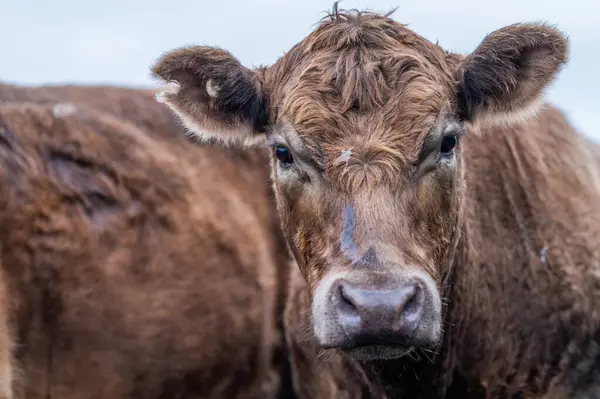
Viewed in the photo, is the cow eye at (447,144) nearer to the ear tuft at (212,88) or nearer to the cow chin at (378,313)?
the cow chin at (378,313)

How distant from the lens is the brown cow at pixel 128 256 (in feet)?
24.1

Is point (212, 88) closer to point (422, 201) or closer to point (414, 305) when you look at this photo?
point (422, 201)

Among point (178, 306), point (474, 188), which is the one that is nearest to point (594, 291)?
point (474, 188)

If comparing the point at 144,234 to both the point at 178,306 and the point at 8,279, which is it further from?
the point at 8,279

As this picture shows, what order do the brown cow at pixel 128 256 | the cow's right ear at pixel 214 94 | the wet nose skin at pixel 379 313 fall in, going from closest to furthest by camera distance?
the wet nose skin at pixel 379 313, the cow's right ear at pixel 214 94, the brown cow at pixel 128 256

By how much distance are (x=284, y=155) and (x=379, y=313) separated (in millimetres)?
1182

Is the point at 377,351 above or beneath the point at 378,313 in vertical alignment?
beneath

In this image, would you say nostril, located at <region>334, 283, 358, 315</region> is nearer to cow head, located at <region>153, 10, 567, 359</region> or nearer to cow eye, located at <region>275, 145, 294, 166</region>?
cow head, located at <region>153, 10, 567, 359</region>

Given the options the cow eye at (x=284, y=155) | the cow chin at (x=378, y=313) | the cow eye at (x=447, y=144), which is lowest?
the cow chin at (x=378, y=313)

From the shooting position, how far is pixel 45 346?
24.2ft

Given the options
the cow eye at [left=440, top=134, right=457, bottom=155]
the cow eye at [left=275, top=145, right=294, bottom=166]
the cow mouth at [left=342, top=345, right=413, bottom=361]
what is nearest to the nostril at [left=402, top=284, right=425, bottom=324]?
the cow mouth at [left=342, top=345, right=413, bottom=361]

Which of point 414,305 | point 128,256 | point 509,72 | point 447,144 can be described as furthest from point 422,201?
point 128,256

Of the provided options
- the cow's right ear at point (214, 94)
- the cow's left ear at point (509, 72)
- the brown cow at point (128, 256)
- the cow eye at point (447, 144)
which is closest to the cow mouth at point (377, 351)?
the cow eye at point (447, 144)

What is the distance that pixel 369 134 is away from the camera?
5027 millimetres
